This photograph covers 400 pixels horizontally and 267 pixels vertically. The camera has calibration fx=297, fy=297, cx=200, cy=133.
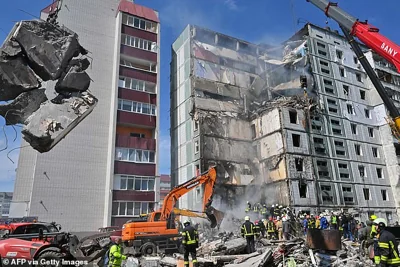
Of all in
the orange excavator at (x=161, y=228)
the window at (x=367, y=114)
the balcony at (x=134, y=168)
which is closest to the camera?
the orange excavator at (x=161, y=228)

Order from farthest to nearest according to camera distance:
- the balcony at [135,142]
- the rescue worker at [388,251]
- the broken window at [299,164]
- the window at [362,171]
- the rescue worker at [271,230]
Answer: the window at [362,171] → the broken window at [299,164] → the balcony at [135,142] → the rescue worker at [271,230] → the rescue worker at [388,251]

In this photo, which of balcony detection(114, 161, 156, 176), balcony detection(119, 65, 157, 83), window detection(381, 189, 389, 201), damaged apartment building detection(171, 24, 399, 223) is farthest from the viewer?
window detection(381, 189, 389, 201)

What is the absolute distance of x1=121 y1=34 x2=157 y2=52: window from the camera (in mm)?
32062

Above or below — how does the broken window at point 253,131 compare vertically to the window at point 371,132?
below

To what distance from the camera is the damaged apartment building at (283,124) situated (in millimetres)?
31484

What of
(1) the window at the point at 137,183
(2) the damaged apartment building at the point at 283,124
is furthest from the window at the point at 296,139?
(1) the window at the point at 137,183

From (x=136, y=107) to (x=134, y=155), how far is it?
198 inches

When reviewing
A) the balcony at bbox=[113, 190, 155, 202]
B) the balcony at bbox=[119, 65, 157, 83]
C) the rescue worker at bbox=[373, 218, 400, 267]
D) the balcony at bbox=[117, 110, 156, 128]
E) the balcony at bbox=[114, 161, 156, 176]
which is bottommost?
the rescue worker at bbox=[373, 218, 400, 267]

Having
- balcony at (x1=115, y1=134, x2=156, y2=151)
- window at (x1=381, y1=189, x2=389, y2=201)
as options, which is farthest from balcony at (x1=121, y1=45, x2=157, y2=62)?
window at (x1=381, y1=189, x2=389, y2=201)

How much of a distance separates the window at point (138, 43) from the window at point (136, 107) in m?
6.74

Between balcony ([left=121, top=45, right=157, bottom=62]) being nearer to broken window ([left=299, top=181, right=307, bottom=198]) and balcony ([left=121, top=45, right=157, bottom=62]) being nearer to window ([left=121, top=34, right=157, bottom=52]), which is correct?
window ([left=121, top=34, right=157, bottom=52])

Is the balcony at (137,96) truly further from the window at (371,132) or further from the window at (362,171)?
the window at (371,132)

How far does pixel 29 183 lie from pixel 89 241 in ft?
50.5

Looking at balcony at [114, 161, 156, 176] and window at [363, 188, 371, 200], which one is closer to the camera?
balcony at [114, 161, 156, 176]
